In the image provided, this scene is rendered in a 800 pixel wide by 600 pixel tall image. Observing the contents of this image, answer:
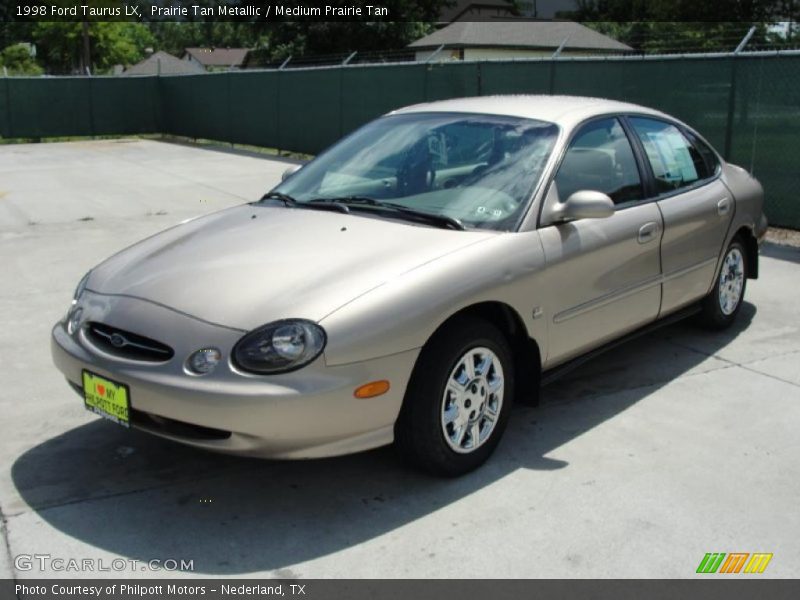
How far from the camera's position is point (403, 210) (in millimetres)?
4324

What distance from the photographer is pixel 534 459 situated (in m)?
4.16

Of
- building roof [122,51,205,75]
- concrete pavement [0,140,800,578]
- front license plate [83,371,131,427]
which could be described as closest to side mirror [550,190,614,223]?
concrete pavement [0,140,800,578]

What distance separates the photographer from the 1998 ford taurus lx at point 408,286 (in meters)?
3.39

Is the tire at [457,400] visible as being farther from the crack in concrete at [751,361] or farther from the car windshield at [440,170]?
the crack in concrete at [751,361]

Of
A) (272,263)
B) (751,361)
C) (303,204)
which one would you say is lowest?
(751,361)

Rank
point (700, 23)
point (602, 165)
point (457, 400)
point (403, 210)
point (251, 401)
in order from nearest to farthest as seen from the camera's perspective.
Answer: point (251, 401) < point (457, 400) < point (403, 210) < point (602, 165) < point (700, 23)

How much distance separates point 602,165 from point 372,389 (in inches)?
82.6

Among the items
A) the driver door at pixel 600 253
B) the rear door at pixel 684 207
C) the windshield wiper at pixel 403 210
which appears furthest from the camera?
the rear door at pixel 684 207

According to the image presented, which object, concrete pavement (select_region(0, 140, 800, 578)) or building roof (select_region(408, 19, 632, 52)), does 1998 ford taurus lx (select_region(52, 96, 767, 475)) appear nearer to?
concrete pavement (select_region(0, 140, 800, 578))

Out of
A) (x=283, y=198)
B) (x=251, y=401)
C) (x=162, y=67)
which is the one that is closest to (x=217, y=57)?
(x=162, y=67)

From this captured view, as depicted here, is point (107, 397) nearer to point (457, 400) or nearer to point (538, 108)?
point (457, 400)

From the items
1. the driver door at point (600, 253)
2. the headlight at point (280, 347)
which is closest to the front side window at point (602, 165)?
the driver door at point (600, 253)

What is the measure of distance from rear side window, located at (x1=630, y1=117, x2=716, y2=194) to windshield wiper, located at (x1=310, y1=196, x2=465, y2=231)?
1614 millimetres
